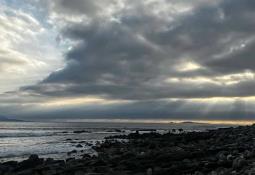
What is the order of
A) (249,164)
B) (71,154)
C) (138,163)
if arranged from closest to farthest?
(249,164) → (138,163) → (71,154)

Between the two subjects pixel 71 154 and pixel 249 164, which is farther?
pixel 71 154

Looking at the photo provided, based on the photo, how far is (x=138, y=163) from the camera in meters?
23.0

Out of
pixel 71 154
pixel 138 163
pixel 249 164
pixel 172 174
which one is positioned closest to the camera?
pixel 249 164

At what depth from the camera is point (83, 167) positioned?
76.3 ft

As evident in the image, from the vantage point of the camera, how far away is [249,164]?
17703mm

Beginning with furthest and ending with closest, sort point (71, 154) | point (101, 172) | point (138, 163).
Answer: point (71, 154)
point (138, 163)
point (101, 172)

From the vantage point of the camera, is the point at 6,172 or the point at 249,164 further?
the point at 6,172

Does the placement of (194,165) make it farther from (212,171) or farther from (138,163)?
(138,163)

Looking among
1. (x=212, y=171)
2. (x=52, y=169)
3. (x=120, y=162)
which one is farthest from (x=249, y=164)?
(x=52, y=169)

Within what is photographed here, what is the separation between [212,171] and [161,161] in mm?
5992

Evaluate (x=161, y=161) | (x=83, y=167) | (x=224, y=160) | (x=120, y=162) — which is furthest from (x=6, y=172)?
(x=224, y=160)

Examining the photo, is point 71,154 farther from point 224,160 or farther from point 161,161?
point 224,160

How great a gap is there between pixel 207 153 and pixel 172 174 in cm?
639

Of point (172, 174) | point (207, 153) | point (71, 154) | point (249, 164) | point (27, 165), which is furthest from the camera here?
point (71, 154)
